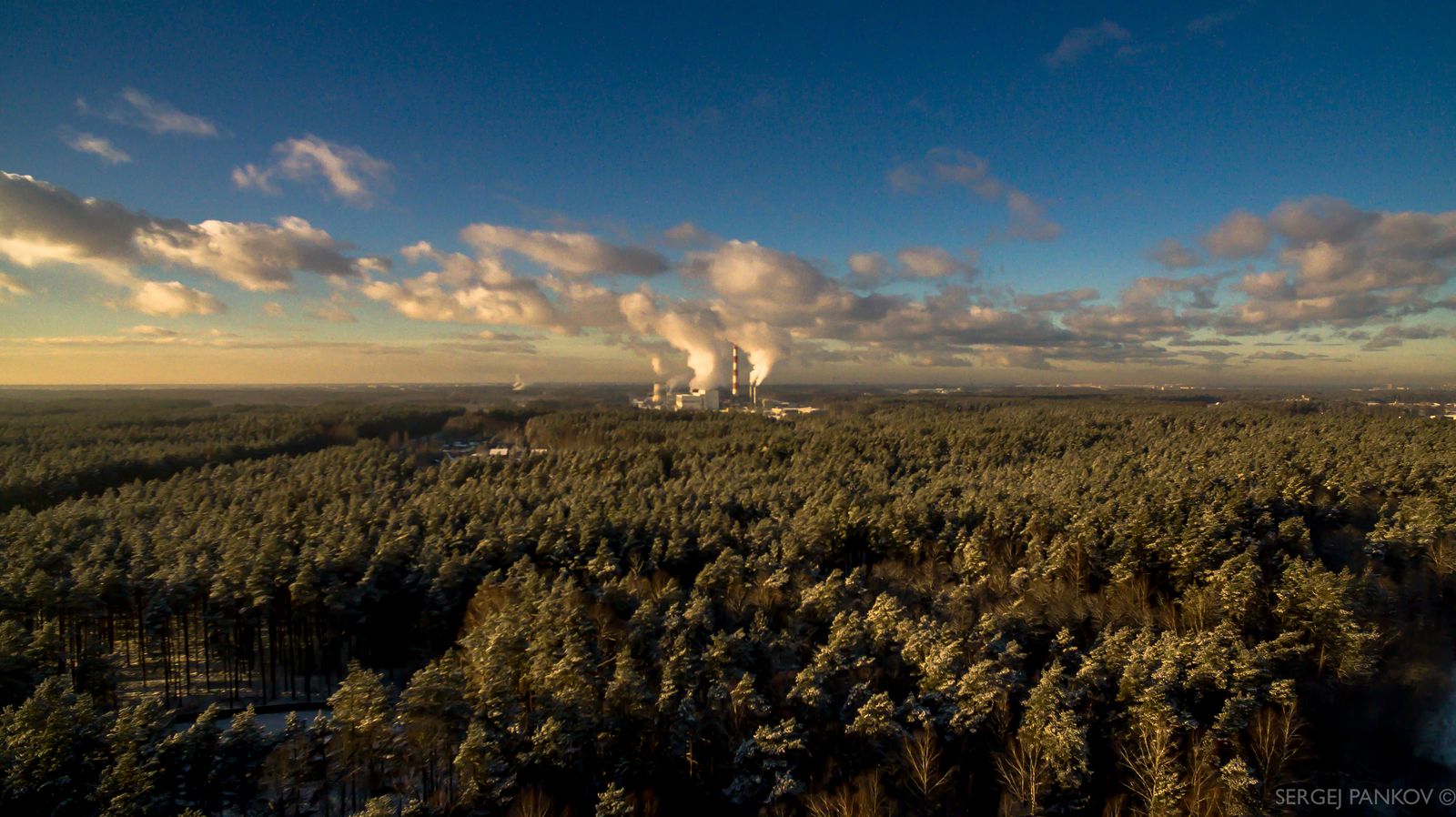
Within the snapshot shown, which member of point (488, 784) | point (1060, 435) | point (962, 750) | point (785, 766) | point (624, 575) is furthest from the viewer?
point (1060, 435)

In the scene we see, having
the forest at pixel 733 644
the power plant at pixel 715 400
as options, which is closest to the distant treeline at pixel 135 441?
the forest at pixel 733 644

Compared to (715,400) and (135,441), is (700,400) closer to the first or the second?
Answer: (715,400)

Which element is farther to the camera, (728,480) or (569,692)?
(728,480)

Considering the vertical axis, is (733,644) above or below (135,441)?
below

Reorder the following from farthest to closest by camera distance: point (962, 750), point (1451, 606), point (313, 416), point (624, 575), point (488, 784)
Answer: point (313, 416)
point (624, 575)
point (1451, 606)
point (962, 750)
point (488, 784)

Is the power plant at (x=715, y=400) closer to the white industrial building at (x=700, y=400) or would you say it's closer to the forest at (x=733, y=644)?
the white industrial building at (x=700, y=400)

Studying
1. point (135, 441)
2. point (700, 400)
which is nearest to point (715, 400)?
point (700, 400)

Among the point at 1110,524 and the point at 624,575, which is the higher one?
the point at 1110,524

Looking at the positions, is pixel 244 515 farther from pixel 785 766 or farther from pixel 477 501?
pixel 785 766

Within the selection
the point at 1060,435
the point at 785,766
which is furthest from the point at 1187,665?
the point at 1060,435
